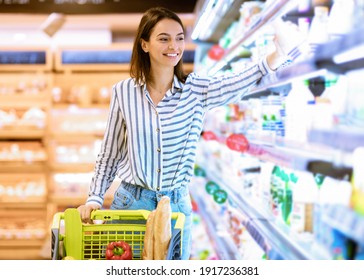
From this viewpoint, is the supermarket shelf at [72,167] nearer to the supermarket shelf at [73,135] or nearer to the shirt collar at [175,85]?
the supermarket shelf at [73,135]

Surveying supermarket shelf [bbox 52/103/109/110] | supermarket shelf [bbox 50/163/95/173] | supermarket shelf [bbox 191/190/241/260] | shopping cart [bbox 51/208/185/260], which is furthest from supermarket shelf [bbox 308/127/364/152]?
supermarket shelf [bbox 52/103/109/110]

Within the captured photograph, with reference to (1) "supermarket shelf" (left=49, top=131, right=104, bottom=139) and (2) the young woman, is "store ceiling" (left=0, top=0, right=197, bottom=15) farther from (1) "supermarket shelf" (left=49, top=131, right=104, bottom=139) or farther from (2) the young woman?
(2) the young woman

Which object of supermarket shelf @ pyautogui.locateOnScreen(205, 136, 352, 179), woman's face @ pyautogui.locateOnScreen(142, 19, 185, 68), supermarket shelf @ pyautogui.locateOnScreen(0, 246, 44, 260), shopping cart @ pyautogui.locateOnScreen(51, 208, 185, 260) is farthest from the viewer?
supermarket shelf @ pyautogui.locateOnScreen(0, 246, 44, 260)

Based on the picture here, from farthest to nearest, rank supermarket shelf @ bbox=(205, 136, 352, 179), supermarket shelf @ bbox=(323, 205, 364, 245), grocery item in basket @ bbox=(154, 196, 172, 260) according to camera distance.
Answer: grocery item in basket @ bbox=(154, 196, 172, 260), supermarket shelf @ bbox=(205, 136, 352, 179), supermarket shelf @ bbox=(323, 205, 364, 245)

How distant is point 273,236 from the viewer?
246 centimetres

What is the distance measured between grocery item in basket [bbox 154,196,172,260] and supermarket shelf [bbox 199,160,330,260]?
0.45 metres

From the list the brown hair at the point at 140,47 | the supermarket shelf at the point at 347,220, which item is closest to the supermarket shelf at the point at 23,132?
the brown hair at the point at 140,47

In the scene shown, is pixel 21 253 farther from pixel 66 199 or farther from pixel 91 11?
pixel 91 11

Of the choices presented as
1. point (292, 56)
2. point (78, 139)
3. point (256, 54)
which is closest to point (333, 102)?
point (292, 56)

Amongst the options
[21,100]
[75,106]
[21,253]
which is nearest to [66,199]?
[21,253]

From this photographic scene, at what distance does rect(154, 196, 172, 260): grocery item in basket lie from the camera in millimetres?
1899

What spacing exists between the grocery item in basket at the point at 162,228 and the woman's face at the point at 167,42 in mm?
578

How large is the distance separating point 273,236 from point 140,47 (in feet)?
2.94

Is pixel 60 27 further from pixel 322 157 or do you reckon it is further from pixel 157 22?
pixel 322 157
